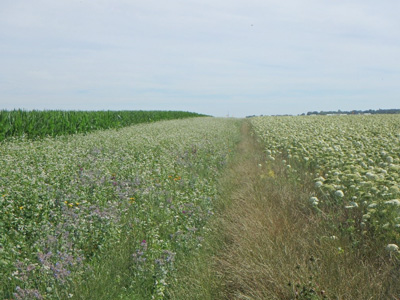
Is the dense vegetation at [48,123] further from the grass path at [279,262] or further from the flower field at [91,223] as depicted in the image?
the grass path at [279,262]

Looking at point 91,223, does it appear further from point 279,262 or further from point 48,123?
point 48,123

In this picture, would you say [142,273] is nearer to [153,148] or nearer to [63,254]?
[63,254]

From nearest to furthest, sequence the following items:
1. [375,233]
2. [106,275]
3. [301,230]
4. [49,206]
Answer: [106,275] < [375,233] < [301,230] < [49,206]

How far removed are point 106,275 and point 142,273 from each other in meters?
0.37

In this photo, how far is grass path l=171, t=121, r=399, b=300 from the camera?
359cm

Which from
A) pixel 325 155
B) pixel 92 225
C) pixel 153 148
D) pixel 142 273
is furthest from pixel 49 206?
pixel 153 148

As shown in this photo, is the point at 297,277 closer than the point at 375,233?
Yes

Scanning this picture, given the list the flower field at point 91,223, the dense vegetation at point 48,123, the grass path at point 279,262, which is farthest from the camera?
the dense vegetation at point 48,123

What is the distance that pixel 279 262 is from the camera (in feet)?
13.3

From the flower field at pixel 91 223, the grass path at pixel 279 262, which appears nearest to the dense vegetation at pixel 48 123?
the flower field at pixel 91 223

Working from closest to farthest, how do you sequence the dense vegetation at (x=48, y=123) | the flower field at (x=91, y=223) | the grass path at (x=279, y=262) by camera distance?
the grass path at (x=279, y=262) → the flower field at (x=91, y=223) → the dense vegetation at (x=48, y=123)

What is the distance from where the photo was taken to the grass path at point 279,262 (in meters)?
3.59

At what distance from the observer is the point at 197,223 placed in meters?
5.97

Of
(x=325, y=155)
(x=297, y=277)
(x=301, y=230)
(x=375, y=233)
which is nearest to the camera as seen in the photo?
(x=297, y=277)
